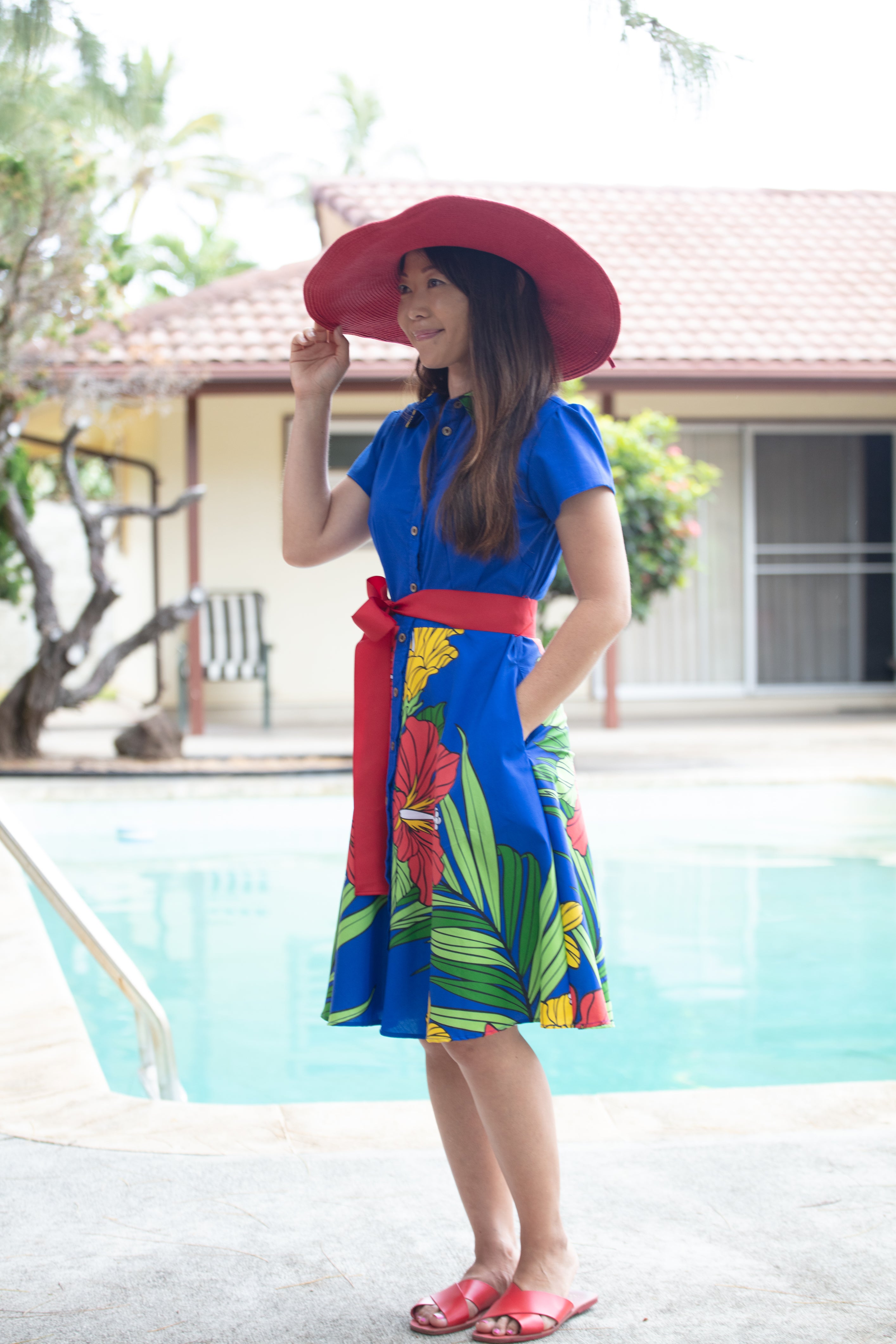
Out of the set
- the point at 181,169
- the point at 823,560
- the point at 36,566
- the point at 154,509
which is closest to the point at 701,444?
the point at 823,560

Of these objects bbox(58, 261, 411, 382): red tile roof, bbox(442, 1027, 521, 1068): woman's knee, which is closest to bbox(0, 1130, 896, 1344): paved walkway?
bbox(442, 1027, 521, 1068): woman's knee

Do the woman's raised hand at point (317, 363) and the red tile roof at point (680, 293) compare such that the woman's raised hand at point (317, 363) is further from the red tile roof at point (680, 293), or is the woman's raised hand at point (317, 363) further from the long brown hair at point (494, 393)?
the red tile roof at point (680, 293)

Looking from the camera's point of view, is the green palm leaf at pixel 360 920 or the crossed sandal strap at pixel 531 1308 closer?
the crossed sandal strap at pixel 531 1308

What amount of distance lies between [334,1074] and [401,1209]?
5.52 feet

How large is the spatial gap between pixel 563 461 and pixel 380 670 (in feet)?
1.28

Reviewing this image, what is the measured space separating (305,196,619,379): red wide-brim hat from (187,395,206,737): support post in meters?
7.13

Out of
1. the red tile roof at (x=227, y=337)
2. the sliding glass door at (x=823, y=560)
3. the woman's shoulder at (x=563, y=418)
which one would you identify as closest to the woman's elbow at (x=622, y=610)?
the woman's shoulder at (x=563, y=418)

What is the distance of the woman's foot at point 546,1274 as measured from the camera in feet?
5.73

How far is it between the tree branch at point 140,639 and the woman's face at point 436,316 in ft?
20.8

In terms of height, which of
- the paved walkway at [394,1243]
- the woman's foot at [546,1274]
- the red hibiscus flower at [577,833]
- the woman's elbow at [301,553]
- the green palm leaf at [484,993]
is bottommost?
the paved walkway at [394,1243]

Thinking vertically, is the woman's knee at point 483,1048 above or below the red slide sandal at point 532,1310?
above

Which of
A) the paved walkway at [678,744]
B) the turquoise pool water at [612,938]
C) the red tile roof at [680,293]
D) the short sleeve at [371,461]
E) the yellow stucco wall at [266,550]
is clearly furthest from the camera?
the yellow stucco wall at [266,550]

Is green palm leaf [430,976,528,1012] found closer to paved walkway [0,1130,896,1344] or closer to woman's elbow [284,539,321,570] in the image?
paved walkway [0,1130,896,1344]

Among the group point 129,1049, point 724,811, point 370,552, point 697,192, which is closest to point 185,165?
point 697,192
